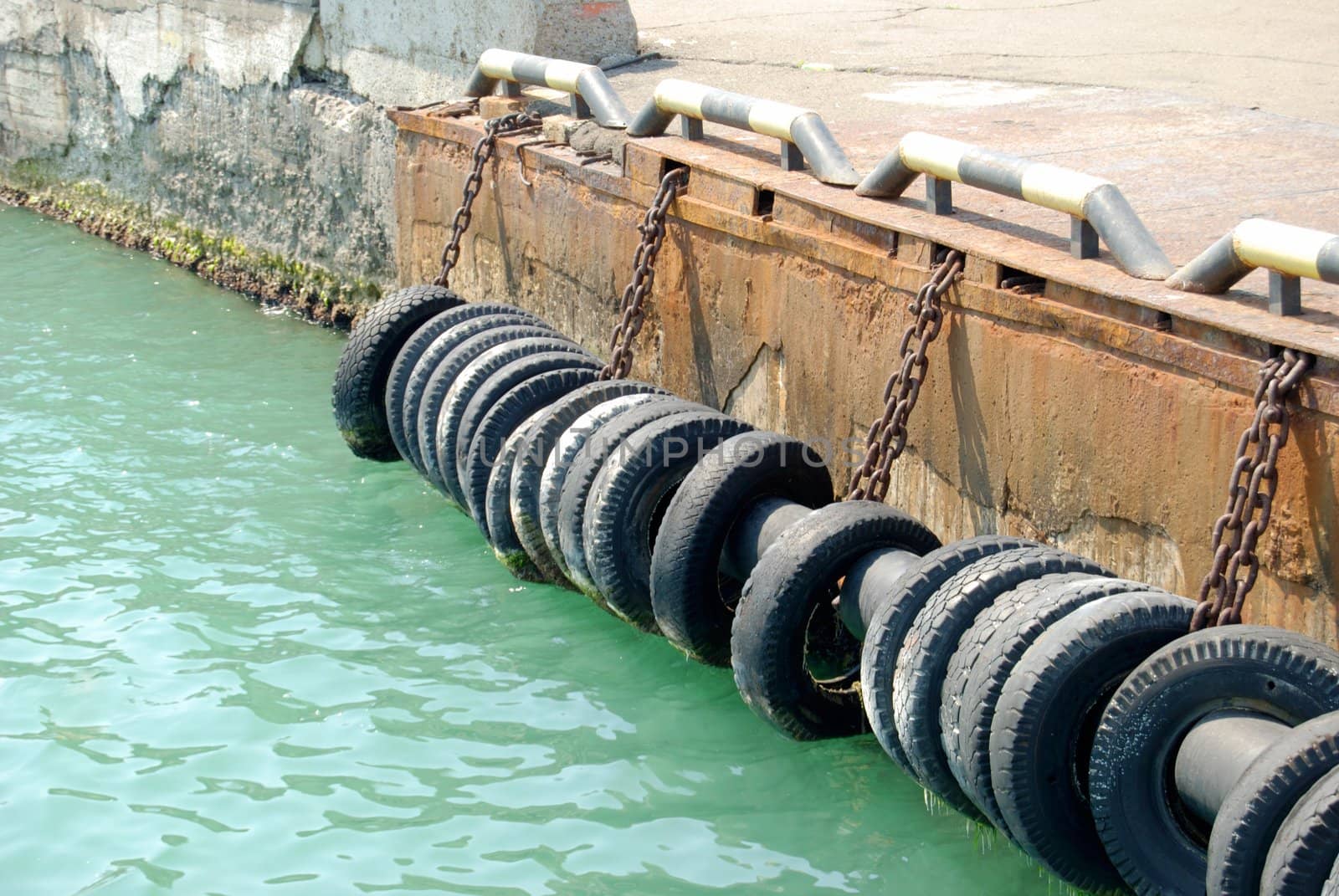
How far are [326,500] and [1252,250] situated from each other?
4.41 metres

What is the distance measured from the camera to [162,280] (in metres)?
Answer: 10.4

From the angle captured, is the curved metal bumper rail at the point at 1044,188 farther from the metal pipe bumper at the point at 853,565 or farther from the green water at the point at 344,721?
the green water at the point at 344,721

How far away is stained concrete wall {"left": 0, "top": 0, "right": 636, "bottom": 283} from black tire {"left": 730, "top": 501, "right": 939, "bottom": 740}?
4190mm

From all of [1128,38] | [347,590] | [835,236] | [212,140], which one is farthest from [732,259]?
[212,140]

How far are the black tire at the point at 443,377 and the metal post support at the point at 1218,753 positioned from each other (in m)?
3.62

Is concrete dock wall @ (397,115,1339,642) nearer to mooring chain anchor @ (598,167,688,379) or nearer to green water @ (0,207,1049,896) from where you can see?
mooring chain anchor @ (598,167,688,379)

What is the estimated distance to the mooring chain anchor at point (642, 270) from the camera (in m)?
6.06

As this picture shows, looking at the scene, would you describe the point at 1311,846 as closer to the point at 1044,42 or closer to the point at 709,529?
the point at 709,529

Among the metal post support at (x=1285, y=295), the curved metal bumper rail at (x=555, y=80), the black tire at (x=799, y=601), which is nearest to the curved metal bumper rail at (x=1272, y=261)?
the metal post support at (x=1285, y=295)

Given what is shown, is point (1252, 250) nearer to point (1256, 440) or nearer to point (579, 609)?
point (1256, 440)

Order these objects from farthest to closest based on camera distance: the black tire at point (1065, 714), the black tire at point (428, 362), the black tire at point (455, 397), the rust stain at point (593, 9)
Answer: the rust stain at point (593, 9) → the black tire at point (428, 362) → the black tire at point (455, 397) → the black tire at point (1065, 714)

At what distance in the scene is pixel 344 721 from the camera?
5.12 meters

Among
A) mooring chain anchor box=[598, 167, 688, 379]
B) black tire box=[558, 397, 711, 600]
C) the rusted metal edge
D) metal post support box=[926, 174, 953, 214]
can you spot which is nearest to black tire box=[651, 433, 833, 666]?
black tire box=[558, 397, 711, 600]

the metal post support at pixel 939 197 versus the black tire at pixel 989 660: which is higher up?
the metal post support at pixel 939 197
